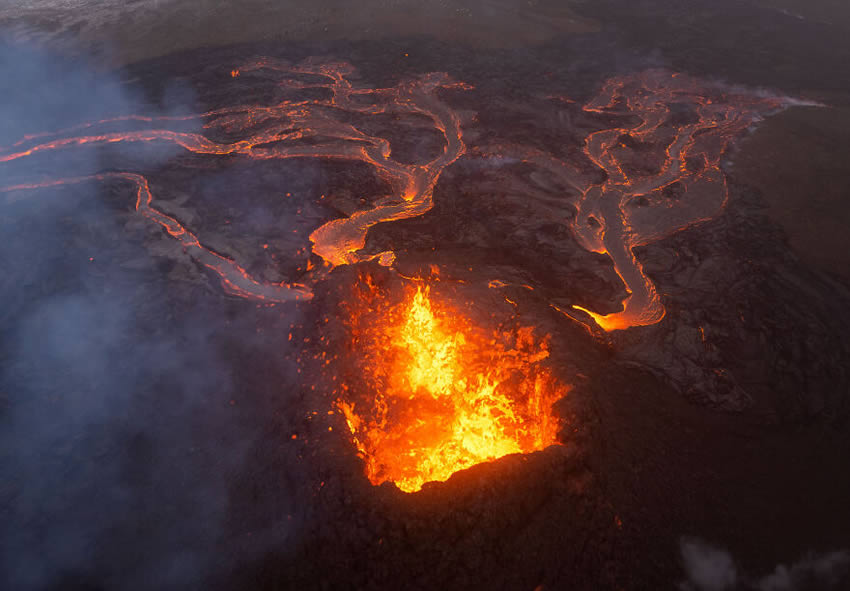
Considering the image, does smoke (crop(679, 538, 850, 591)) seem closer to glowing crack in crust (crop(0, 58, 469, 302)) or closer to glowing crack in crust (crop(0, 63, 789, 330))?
glowing crack in crust (crop(0, 63, 789, 330))

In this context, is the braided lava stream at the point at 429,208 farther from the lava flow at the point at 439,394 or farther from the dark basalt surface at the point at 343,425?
the dark basalt surface at the point at 343,425

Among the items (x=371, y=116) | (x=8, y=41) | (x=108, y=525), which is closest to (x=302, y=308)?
(x=108, y=525)

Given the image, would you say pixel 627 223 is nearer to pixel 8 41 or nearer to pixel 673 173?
pixel 673 173

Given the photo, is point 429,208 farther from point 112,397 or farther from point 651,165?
point 112,397

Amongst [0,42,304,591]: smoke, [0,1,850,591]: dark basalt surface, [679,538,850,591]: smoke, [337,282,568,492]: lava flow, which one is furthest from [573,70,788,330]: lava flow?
[0,42,304,591]: smoke

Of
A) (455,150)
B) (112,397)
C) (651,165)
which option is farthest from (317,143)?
(651,165)

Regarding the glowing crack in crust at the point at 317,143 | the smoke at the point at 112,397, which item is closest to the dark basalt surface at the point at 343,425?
the smoke at the point at 112,397
